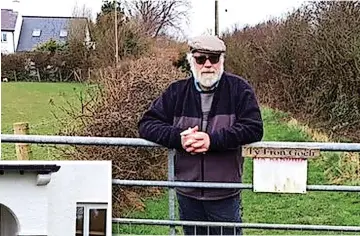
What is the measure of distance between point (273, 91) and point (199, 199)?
32.4 feet

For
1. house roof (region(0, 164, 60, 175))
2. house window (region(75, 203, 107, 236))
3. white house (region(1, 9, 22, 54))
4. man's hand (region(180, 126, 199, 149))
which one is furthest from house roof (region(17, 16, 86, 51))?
house roof (region(0, 164, 60, 175))

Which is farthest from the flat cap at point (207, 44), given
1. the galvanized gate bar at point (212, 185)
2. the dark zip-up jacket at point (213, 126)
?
the galvanized gate bar at point (212, 185)

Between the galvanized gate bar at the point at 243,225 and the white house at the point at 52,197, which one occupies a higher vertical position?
the white house at the point at 52,197

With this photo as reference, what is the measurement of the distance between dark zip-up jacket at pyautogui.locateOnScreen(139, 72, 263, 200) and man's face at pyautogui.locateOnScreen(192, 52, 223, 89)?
4 centimetres

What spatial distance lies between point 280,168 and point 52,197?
86 cm

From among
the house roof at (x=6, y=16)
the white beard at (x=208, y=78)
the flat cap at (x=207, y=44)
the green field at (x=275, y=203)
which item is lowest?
the green field at (x=275, y=203)

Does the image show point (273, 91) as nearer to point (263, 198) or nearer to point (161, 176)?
point (263, 198)

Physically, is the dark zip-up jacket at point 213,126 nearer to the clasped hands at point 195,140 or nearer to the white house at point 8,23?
the clasped hands at point 195,140

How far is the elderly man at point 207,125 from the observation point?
2.58 m

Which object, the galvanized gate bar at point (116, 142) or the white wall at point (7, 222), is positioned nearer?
the white wall at point (7, 222)

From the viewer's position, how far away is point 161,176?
4594mm

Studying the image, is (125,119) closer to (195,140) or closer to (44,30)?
(195,140)

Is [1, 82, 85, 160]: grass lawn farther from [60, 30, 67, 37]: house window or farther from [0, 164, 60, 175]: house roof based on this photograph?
[0, 164, 60, 175]: house roof

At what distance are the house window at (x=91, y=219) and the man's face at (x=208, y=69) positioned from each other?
602 mm
